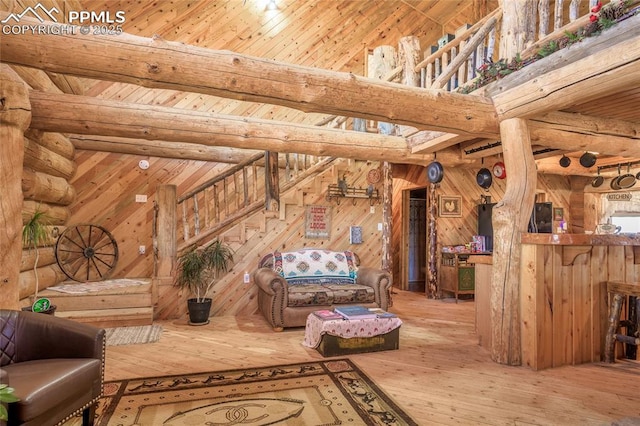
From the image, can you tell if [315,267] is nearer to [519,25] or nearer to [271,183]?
[271,183]

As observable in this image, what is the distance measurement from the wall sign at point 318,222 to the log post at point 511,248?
2.96m

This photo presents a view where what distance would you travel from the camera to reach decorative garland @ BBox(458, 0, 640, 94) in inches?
110

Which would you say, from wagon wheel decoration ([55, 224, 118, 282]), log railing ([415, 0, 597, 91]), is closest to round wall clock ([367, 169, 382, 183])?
log railing ([415, 0, 597, 91])

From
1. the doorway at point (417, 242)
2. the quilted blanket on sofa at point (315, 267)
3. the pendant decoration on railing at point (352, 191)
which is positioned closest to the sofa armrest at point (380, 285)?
the quilted blanket on sofa at point (315, 267)

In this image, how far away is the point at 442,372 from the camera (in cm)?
323

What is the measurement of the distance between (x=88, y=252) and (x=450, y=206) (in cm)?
662

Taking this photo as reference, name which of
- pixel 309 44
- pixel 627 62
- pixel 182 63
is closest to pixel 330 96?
pixel 182 63

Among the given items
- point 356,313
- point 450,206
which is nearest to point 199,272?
point 356,313

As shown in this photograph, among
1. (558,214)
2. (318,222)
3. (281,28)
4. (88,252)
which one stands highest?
(281,28)

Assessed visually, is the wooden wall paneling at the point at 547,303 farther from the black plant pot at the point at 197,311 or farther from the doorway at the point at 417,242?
the doorway at the point at 417,242

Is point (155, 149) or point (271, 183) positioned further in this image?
point (155, 149)

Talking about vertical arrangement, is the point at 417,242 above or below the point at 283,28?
below

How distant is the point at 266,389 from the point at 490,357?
2.30 meters

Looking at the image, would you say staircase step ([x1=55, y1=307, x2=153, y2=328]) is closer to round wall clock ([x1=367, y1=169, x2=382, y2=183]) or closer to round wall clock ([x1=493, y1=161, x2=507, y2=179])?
round wall clock ([x1=367, y1=169, x2=382, y2=183])
